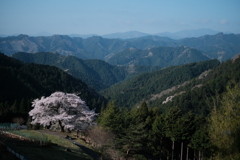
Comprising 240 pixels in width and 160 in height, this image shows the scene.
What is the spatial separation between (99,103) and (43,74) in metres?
50.7

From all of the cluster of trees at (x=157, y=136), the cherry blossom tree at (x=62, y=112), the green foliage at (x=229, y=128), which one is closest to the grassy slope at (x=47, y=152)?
the cluster of trees at (x=157, y=136)

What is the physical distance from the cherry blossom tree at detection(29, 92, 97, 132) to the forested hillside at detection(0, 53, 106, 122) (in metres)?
43.8

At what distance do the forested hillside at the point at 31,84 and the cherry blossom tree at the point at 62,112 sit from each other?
43.8 metres

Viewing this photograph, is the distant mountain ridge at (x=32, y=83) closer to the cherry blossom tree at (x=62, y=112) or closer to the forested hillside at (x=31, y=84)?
the forested hillside at (x=31, y=84)

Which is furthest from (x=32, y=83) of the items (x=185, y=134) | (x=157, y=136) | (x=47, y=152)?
(x=47, y=152)

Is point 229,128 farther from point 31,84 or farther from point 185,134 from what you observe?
point 31,84

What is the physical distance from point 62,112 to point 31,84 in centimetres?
11208

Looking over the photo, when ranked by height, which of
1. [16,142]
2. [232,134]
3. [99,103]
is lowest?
[99,103]

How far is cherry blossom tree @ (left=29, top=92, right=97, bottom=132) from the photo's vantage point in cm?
3139

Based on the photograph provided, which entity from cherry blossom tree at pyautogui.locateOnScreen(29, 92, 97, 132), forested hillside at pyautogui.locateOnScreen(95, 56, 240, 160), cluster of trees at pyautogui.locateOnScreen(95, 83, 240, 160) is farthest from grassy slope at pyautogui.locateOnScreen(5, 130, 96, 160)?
cherry blossom tree at pyautogui.locateOnScreen(29, 92, 97, 132)

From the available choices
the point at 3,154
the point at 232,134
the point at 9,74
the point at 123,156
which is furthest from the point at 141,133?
the point at 9,74

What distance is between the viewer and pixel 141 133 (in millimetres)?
30203

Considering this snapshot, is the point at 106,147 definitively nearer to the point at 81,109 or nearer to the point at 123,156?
the point at 123,156

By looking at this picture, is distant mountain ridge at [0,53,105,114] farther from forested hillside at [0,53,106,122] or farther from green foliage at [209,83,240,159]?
green foliage at [209,83,240,159]
